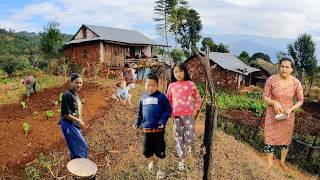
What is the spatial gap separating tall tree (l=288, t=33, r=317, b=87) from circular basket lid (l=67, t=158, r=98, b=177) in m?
42.1

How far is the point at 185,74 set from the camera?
18.3 feet

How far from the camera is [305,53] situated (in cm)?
4509

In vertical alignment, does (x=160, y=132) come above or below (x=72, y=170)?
above

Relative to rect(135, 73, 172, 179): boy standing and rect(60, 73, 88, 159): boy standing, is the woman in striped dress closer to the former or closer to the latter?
rect(135, 73, 172, 179): boy standing

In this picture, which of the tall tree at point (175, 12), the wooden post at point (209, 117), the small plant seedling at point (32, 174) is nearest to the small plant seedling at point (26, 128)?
the small plant seedling at point (32, 174)

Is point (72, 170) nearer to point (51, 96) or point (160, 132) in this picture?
→ point (160, 132)

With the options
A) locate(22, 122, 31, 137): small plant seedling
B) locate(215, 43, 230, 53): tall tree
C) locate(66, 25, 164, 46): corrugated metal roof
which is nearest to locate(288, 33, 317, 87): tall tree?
locate(215, 43, 230, 53): tall tree

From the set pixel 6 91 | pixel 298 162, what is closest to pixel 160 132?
pixel 298 162

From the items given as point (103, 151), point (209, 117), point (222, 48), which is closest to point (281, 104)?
point (209, 117)

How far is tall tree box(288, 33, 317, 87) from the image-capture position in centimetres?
4406

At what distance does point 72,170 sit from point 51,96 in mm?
8342

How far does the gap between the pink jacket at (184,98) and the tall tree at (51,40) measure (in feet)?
81.3

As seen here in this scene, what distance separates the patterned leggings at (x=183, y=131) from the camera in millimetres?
5734

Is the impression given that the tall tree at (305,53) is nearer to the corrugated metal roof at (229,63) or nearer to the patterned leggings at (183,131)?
the corrugated metal roof at (229,63)
